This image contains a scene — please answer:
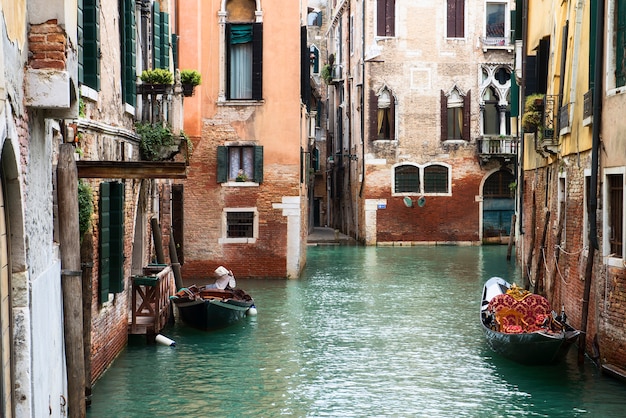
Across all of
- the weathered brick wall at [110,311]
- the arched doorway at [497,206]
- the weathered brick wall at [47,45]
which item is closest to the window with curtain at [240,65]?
the weathered brick wall at [110,311]

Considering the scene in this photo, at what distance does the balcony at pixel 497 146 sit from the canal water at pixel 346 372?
13067mm

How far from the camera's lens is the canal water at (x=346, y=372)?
931cm

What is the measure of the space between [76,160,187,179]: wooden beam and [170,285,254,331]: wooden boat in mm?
4073

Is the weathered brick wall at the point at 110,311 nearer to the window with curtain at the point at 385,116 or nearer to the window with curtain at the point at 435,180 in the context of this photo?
the window with curtain at the point at 385,116

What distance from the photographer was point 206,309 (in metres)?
13.4

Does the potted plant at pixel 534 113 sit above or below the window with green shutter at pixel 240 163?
above

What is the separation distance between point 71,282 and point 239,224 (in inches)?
504

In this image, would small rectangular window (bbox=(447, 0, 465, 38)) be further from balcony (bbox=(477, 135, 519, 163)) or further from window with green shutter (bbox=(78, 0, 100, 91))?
window with green shutter (bbox=(78, 0, 100, 91))

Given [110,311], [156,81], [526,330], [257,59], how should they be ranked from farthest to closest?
1. [257,59]
2. [156,81]
3. [526,330]
4. [110,311]

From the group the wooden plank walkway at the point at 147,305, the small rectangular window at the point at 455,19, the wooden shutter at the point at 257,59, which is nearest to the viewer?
the wooden plank walkway at the point at 147,305

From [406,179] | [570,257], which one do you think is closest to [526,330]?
[570,257]

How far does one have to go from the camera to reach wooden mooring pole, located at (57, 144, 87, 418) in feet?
22.9

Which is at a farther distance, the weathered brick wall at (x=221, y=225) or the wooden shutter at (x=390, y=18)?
the wooden shutter at (x=390, y=18)

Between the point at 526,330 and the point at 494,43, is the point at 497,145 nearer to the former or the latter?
the point at 494,43
